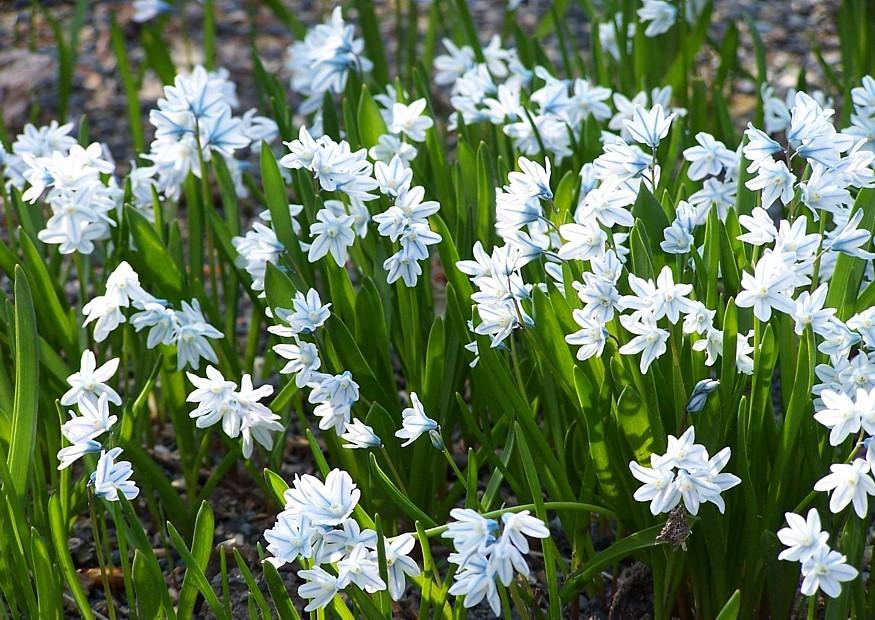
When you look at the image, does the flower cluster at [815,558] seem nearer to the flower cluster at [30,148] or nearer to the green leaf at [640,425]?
the green leaf at [640,425]

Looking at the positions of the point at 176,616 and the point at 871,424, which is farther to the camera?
the point at 176,616

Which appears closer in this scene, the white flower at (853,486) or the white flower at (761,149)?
the white flower at (853,486)

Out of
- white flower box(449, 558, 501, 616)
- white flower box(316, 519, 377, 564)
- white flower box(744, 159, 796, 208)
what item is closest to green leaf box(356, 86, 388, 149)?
white flower box(744, 159, 796, 208)

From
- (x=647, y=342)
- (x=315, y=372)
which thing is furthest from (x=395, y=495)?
(x=647, y=342)

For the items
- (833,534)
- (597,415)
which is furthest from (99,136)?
(833,534)

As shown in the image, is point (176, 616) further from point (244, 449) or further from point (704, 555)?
point (704, 555)

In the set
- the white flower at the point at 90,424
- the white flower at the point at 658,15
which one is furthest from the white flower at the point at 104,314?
the white flower at the point at 658,15
